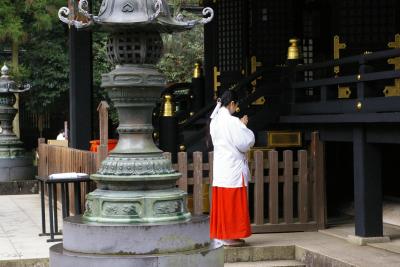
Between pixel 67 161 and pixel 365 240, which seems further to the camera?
pixel 67 161

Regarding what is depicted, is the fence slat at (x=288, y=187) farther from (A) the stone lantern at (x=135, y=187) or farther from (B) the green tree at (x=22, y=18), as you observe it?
(B) the green tree at (x=22, y=18)

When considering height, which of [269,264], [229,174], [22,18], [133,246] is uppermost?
[22,18]

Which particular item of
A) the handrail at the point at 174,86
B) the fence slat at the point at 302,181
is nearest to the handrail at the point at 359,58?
the fence slat at the point at 302,181

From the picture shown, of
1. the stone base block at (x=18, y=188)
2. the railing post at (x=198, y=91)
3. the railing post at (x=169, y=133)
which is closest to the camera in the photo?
the railing post at (x=169, y=133)

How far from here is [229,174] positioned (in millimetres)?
10305

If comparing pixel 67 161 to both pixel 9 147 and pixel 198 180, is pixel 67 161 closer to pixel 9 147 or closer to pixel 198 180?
pixel 198 180

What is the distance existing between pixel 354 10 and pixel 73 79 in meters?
4.97

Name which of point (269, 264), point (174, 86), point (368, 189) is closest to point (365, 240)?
point (368, 189)

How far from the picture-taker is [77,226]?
6.60 metres

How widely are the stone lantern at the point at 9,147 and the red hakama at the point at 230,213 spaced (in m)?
Answer: 11.6

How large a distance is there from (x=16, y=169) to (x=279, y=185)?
34.6 feet

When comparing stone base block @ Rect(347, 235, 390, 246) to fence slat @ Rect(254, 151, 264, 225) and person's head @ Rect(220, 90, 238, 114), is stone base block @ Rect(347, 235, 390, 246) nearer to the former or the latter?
fence slat @ Rect(254, 151, 264, 225)

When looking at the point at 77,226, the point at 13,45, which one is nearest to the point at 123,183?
the point at 77,226

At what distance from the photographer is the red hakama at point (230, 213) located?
34.1ft
